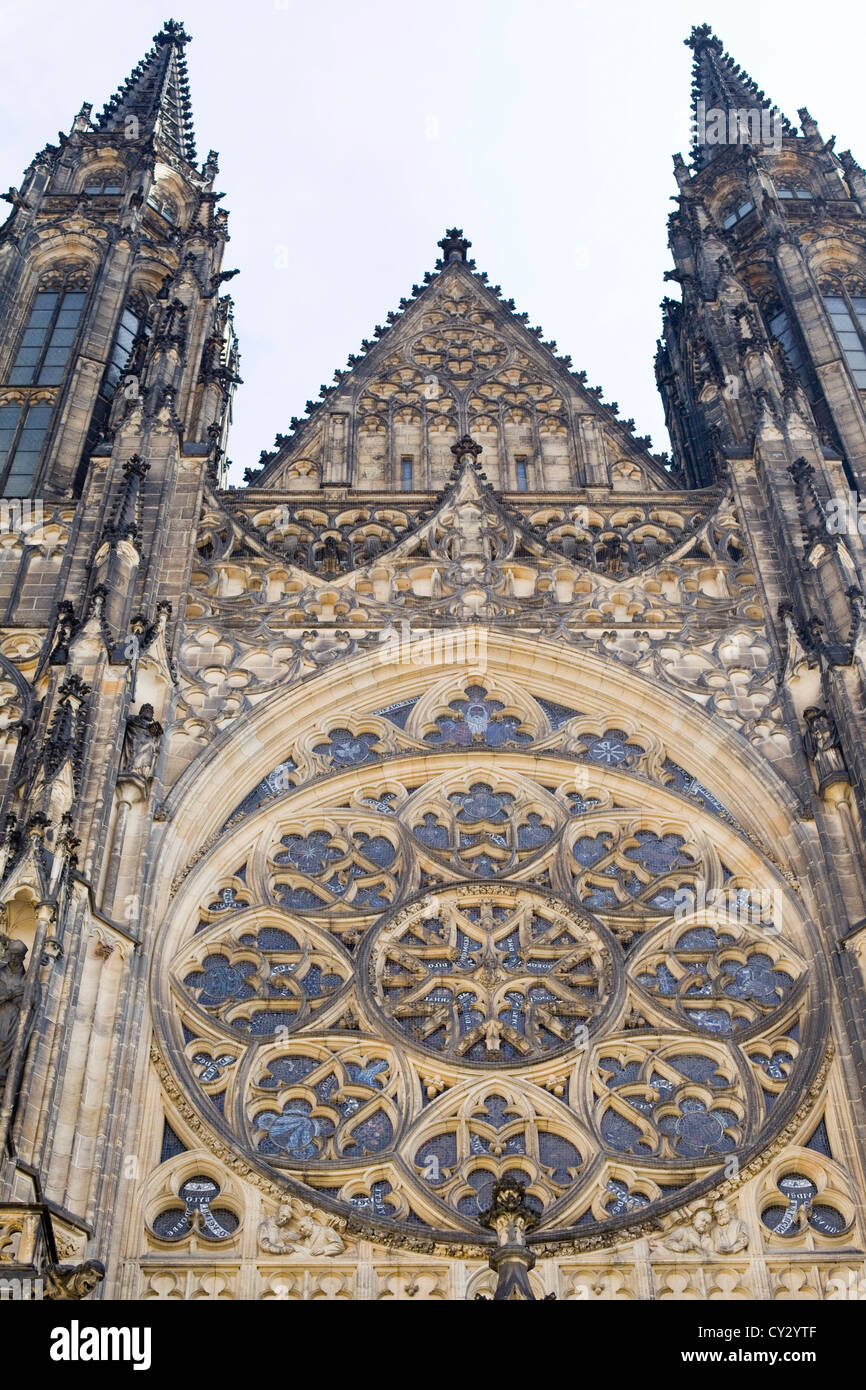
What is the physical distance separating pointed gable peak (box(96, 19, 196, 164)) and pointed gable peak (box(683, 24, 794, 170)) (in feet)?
29.4

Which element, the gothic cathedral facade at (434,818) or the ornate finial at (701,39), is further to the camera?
the ornate finial at (701,39)

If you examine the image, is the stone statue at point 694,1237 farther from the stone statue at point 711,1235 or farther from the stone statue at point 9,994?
the stone statue at point 9,994

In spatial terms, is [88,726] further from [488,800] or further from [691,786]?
[691,786]

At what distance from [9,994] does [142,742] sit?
3.85 metres

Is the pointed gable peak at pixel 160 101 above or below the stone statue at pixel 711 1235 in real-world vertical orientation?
above

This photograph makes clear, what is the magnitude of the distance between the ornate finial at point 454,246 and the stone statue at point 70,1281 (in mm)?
17961

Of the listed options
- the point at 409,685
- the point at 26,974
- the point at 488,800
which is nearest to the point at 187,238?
the point at 409,685

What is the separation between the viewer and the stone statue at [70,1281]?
11.4 meters

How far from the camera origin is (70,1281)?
11484 mm

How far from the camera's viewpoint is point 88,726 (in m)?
15.8

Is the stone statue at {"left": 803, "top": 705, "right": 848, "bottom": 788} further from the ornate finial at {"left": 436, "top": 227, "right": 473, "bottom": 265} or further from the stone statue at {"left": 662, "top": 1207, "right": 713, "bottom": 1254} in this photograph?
the ornate finial at {"left": 436, "top": 227, "right": 473, "bottom": 265}

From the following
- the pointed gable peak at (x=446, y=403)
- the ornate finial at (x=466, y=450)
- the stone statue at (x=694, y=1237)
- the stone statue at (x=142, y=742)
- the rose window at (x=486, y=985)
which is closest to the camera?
the stone statue at (x=694, y=1237)

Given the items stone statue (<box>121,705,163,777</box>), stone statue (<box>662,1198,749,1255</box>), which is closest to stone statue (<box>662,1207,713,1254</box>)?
stone statue (<box>662,1198,749,1255</box>)

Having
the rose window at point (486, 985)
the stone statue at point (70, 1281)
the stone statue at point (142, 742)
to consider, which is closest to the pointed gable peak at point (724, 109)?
the rose window at point (486, 985)
